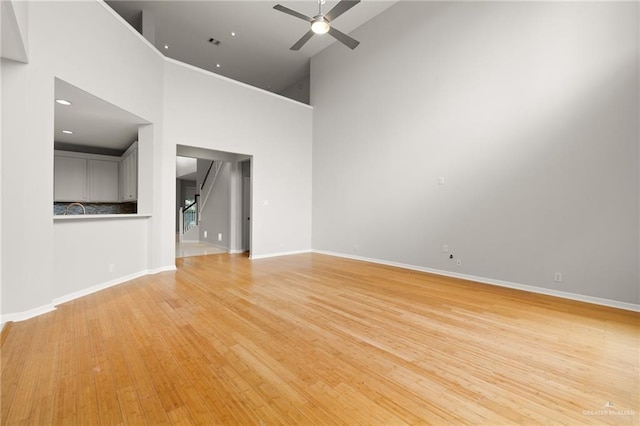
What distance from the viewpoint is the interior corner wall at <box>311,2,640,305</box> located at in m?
3.27

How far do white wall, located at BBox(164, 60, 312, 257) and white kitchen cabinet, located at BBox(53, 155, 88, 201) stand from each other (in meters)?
3.75

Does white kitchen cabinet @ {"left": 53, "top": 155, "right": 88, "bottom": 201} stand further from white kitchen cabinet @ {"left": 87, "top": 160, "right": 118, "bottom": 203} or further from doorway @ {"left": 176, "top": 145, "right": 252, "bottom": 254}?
doorway @ {"left": 176, "top": 145, "right": 252, "bottom": 254}

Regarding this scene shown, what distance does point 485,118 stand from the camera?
169 inches

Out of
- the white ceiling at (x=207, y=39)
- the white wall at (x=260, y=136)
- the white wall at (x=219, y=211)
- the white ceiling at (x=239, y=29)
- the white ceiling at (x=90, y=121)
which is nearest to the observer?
the white ceiling at (x=90, y=121)

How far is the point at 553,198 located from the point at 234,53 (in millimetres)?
7797

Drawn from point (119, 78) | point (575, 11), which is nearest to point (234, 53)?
point (119, 78)

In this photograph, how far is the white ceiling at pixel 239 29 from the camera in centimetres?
550

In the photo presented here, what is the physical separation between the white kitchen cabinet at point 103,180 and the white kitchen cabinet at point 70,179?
0.45 ft

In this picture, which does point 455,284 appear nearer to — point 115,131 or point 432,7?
point 432,7

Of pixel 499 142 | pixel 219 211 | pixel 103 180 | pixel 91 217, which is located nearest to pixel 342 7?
pixel 499 142

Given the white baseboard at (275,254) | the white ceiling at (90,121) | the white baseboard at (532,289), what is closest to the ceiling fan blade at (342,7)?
the white ceiling at (90,121)

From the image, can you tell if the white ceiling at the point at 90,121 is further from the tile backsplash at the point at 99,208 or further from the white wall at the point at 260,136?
the tile backsplash at the point at 99,208

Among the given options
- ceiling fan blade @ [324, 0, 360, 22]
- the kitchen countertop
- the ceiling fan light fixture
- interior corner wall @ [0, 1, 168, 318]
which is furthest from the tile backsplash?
ceiling fan blade @ [324, 0, 360, 22]

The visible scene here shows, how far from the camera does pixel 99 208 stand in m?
7.16
